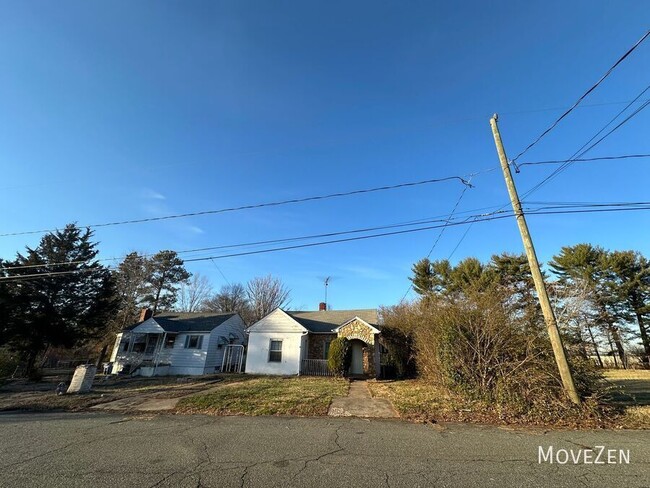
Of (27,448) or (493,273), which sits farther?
(493,273)

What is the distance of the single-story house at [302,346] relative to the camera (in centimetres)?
1970

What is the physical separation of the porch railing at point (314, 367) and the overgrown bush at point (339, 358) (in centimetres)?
139

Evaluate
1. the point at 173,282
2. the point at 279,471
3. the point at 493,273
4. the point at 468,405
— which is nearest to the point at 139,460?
the point at 279,471

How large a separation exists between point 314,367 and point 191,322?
10.6 m

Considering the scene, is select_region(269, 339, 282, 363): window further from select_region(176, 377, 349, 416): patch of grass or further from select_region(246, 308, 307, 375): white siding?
select_region(176, 377, 349, 416): patch of grass

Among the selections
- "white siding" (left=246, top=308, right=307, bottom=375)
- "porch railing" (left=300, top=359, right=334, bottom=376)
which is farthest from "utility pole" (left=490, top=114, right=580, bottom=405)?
"white siding" (left=246, top=308, right=307, bottom=375)

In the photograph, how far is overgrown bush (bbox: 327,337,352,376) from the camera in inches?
704

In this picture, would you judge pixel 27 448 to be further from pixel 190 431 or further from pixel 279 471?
pixel 279 471

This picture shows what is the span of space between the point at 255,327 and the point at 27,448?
1589 centimetres

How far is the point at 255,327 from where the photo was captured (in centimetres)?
2125

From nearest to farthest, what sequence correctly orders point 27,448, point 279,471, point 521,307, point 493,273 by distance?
point 279,471 → point 27,448 → point 521,307 → point 493,273

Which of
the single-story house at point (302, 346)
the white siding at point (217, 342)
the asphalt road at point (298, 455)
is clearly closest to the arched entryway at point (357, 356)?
the single-story house at point (302, 346)

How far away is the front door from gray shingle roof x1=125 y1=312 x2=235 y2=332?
1035 centimetres

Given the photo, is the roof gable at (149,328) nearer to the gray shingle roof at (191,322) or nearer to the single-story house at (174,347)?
the single-story house at (174,347)
